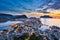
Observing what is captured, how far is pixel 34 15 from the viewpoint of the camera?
5.73 ft

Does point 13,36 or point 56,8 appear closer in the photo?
point 13,36

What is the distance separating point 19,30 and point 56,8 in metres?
0.51

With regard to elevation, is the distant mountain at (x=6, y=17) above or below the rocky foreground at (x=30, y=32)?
above

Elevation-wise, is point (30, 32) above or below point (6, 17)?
below

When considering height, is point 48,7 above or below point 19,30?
above

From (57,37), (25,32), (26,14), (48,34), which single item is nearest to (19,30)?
(25,32)

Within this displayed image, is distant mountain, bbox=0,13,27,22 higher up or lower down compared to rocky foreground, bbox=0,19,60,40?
higher up

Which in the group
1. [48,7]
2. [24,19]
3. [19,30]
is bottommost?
[19,30]

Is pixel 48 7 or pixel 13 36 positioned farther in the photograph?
pixel 48 7

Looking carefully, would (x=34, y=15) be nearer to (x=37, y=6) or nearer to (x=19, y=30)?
(x=37, y=6)

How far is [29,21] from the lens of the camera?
1726 millimetres

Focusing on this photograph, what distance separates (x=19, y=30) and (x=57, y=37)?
1.44 feet

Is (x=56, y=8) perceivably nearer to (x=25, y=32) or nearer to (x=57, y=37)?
(x=57, y=37)

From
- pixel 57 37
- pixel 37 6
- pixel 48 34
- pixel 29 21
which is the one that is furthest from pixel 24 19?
pixel 57 37
